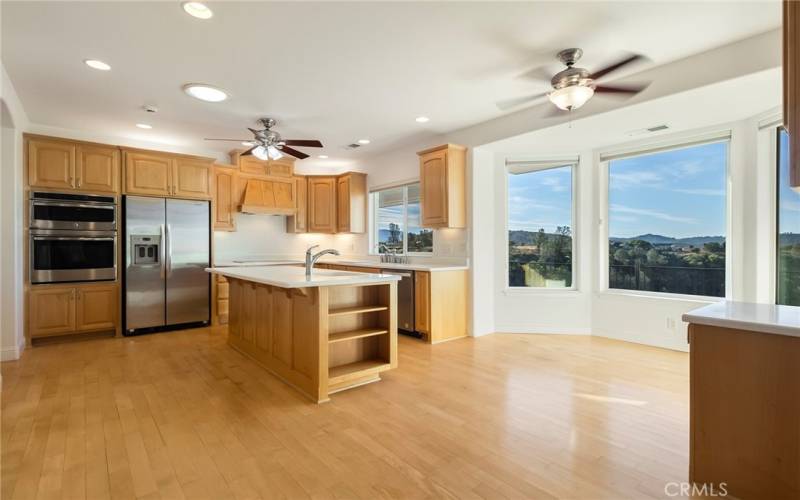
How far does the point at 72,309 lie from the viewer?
175 inches

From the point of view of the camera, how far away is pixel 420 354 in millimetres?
4004

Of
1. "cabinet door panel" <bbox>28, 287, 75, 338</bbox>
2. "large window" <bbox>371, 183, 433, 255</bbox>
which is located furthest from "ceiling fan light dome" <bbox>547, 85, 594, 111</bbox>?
"cabinet door panel" <bbox>28, 287, 75, 338</bbox>

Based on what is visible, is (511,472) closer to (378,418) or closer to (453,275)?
(378,418)

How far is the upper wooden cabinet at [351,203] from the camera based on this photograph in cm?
637

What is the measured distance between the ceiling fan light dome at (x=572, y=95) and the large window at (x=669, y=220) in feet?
7.17

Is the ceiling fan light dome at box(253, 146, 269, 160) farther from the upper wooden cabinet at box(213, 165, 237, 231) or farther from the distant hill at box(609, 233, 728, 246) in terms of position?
the distant hill at box(609, 233, 728, 246)

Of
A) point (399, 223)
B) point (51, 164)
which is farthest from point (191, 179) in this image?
point (399, 223)

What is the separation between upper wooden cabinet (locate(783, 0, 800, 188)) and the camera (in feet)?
4.60

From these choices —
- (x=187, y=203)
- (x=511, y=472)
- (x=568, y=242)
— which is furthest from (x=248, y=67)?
(x=568, y=242)

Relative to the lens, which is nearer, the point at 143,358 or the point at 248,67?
the point at 248,67

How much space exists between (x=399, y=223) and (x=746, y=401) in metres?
4.75

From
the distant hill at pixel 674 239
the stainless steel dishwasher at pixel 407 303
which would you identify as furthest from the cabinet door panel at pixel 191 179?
the distant hill at pixel 674 239

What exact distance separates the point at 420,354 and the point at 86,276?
161 inches

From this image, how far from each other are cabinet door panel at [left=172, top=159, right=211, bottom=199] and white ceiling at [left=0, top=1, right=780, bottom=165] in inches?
42.1
